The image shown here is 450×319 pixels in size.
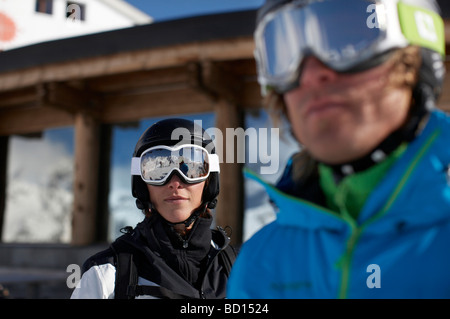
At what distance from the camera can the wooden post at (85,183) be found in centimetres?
671

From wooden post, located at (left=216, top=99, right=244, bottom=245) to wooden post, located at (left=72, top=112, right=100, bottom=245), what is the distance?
231 cm

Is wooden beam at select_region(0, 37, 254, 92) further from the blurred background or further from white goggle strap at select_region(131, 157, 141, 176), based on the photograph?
white goggle strap at select_region(131, 157, 141, 176)

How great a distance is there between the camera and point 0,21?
63.6ft

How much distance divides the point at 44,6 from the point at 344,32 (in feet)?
78.3

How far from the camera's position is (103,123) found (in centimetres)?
727

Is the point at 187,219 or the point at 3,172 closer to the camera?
the point at 187,219

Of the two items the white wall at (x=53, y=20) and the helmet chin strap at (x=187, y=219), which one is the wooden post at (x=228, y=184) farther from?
the white wall at (x=53, y=20)

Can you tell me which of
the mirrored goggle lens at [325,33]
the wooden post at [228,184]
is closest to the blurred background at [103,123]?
the wooden post at [228,184]

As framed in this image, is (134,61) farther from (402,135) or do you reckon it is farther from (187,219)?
(402,135)

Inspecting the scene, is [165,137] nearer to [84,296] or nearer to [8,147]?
[84,296]

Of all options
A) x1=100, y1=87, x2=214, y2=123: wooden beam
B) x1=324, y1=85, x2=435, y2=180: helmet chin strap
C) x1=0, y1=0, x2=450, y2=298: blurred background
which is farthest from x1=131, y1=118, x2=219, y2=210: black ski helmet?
x1=100, y1=87, x2=214, y2=123: wooden beam

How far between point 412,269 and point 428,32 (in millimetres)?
535

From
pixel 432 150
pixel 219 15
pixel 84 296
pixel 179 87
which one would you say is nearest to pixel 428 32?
pixel 432 150

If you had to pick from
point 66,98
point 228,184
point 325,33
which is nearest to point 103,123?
point 66,98
